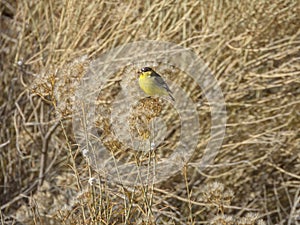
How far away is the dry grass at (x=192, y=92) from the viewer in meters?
3.50

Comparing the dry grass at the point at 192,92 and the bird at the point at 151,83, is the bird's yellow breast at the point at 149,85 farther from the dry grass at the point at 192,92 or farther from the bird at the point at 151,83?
the dry grass at the point at 192,92

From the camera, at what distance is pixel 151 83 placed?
7.07 feet

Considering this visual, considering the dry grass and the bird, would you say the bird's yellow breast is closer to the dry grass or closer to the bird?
the bird

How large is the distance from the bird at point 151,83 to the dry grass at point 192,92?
3.88ft

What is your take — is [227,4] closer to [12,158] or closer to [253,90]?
[253,90]

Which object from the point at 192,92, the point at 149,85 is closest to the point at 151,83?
the point at 149,85

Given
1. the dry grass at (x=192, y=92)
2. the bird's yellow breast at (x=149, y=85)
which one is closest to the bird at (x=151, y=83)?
the bird's yellow breast at (x=149, y=85)

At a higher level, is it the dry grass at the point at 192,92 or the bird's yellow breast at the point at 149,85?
the bird's yellow breast at the point at 149,85

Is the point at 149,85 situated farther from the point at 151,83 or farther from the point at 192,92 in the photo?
the point at 192,92

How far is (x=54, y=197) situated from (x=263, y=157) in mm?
1192

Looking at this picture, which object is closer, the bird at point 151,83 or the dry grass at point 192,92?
the bird at point 151,83

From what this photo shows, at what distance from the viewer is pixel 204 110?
365 centimetres

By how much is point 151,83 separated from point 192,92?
1.52m

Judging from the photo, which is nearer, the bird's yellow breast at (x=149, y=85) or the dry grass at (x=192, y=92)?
the bird's yellow breast at (x=149, y=85)
